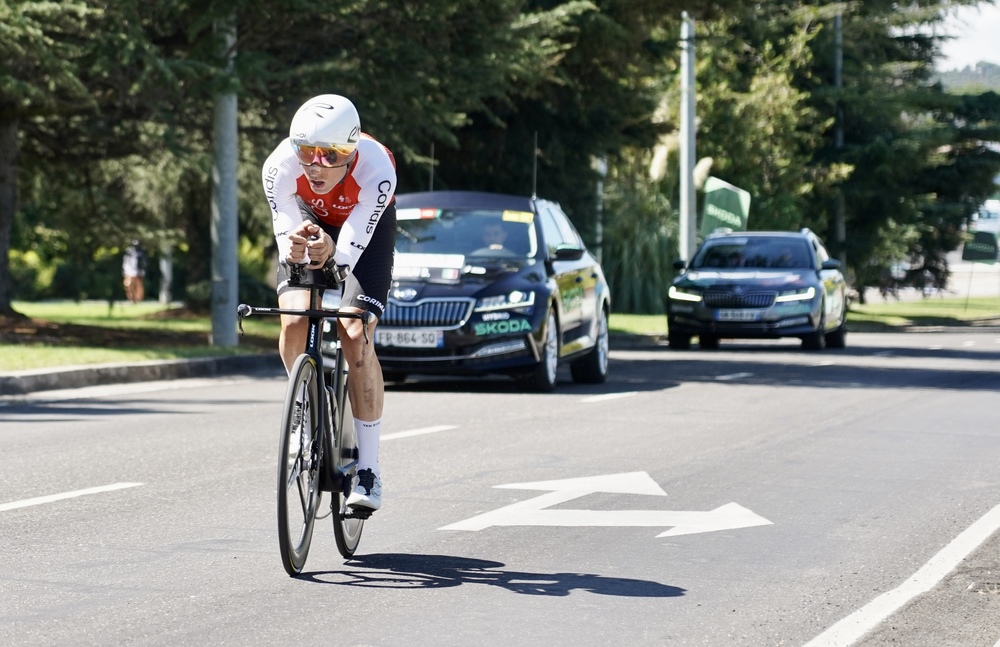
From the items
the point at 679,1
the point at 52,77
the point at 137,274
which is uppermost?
the point at 679,1

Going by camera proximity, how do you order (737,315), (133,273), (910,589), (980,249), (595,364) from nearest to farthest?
1. (910,589)
2. (595,364)
3. (737,315)
4. (133,273)
5. (980,249)

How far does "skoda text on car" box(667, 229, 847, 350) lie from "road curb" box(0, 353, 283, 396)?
6.82 meters

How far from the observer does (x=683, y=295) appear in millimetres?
23906

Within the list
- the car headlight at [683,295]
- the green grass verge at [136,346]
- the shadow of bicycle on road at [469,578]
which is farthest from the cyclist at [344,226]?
the car headlight at [683,295]

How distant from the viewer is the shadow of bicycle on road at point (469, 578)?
21.0 feet

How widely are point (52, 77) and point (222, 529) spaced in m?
10.8

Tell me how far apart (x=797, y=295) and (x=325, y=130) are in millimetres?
17660

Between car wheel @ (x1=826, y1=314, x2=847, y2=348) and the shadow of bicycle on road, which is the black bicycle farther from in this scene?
car wheel @ (x1=826, y1=314, x2=847, y2=348)

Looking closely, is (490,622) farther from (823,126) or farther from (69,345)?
(823,126)

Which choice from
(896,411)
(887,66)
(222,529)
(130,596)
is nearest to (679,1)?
(896,411)

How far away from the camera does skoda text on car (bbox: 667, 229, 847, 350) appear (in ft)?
76.5

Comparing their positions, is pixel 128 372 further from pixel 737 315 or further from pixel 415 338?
pixel 737 315

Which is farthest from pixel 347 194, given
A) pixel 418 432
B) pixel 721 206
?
pixel 721 206

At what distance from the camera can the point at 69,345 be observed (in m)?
19.4
